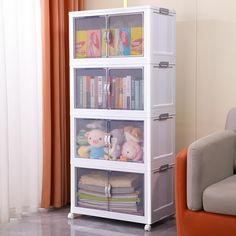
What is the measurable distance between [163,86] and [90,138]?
700 mm

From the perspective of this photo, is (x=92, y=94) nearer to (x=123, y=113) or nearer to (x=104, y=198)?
(x=123, y=113)

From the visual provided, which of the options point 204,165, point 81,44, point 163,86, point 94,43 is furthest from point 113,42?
point 204,165

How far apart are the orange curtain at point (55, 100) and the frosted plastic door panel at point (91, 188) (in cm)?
27

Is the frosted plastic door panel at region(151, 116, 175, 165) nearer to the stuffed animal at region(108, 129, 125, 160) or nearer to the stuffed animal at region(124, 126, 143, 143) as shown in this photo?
the stuffed animal at region(124, 126, 143, 143)

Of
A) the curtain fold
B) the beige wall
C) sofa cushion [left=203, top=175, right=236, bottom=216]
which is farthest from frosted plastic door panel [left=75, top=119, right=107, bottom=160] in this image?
sofa cushion [left=203, top=175, right=236, bottom=216]

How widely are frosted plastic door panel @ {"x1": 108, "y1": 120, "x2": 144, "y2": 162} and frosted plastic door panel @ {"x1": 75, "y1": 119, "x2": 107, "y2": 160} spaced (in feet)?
0.26

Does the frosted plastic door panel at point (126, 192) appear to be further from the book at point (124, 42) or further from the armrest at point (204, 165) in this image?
the book at point (124, 42)

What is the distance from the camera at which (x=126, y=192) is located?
13.8 feet

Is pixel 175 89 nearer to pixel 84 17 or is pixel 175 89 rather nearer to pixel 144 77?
pixel 144 77

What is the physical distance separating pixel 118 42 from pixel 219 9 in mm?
826

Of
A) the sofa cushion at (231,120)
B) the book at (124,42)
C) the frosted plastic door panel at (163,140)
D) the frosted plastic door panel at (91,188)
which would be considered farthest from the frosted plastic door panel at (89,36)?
the sofa cushion at (231,120)

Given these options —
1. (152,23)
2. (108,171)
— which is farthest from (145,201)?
(152,23)

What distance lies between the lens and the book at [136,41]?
13.4ft

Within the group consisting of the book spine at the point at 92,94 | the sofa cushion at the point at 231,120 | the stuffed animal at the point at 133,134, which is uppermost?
the book spine at the point at 92,94
